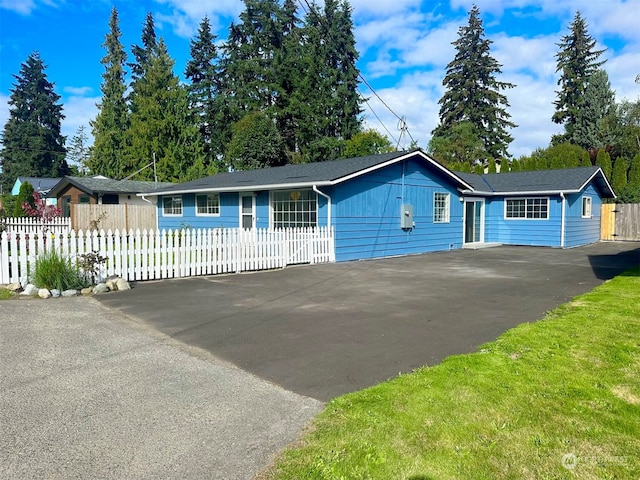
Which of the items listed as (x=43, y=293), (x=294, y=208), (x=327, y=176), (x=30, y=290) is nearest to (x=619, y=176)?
(x=327, y=176)

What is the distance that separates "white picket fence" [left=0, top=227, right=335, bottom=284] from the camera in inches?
344

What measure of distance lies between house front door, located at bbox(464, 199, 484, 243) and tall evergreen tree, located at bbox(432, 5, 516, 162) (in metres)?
26.3

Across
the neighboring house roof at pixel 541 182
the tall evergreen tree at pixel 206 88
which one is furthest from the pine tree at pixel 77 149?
the neighboring house roof at pixel 541 182

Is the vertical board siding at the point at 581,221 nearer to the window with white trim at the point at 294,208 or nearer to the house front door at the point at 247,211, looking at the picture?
the window with white trim at the point at 294,208

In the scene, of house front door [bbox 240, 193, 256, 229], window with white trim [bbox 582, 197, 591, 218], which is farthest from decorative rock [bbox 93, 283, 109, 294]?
window with white trim [bbox 582, 197, 591, 218]

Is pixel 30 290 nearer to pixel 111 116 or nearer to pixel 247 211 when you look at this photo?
pixel 247 211

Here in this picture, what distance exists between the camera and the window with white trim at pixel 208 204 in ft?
60.8

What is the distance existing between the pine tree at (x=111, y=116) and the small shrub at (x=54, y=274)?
3537 cm

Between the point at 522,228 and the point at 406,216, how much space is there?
280 inches

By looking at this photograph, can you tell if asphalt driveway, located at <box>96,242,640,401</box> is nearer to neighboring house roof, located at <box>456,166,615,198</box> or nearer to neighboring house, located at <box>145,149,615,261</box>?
neighboring house, located at <box>145,149,615,261</box>

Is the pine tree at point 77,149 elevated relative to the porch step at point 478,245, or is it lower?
elevated

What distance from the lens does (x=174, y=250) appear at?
1041 centimetres

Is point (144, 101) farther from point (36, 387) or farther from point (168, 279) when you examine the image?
point (36, 387)

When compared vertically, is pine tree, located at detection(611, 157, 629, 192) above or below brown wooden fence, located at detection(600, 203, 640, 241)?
above
